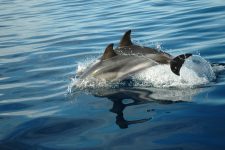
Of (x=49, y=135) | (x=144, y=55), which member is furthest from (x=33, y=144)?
(x=144, y=55)

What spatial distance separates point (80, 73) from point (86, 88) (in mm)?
1298

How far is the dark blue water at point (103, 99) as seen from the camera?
21.8 ft

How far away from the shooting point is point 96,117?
774 cm

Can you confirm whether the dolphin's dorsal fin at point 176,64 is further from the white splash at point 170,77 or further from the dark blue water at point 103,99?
the dark blue water at point 103,99

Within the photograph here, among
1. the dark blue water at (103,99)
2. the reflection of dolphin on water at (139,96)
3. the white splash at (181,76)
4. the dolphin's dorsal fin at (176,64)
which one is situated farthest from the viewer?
the white splash at (181,76)

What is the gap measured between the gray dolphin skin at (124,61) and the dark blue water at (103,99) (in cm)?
93

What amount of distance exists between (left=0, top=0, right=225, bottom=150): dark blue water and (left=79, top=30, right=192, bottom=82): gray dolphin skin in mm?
933

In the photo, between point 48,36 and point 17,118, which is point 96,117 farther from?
point 48,36

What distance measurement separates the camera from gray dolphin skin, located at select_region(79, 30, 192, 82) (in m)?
10.5

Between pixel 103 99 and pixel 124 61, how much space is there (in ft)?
6.96

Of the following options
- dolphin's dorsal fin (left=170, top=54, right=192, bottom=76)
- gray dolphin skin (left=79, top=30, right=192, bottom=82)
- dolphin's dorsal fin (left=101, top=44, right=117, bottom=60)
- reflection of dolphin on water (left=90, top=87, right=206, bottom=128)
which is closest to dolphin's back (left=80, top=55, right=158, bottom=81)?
gray dolphin skin (left=79, top=30, right=192, bottom=82)

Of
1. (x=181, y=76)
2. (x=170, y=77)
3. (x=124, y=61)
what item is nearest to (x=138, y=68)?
(x=124, y=61)

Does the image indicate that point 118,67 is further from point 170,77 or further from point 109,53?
point 170,77

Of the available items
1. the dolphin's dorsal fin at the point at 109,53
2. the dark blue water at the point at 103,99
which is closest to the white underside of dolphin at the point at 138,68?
the dolphin's dorsal fin at the point at 109,53
